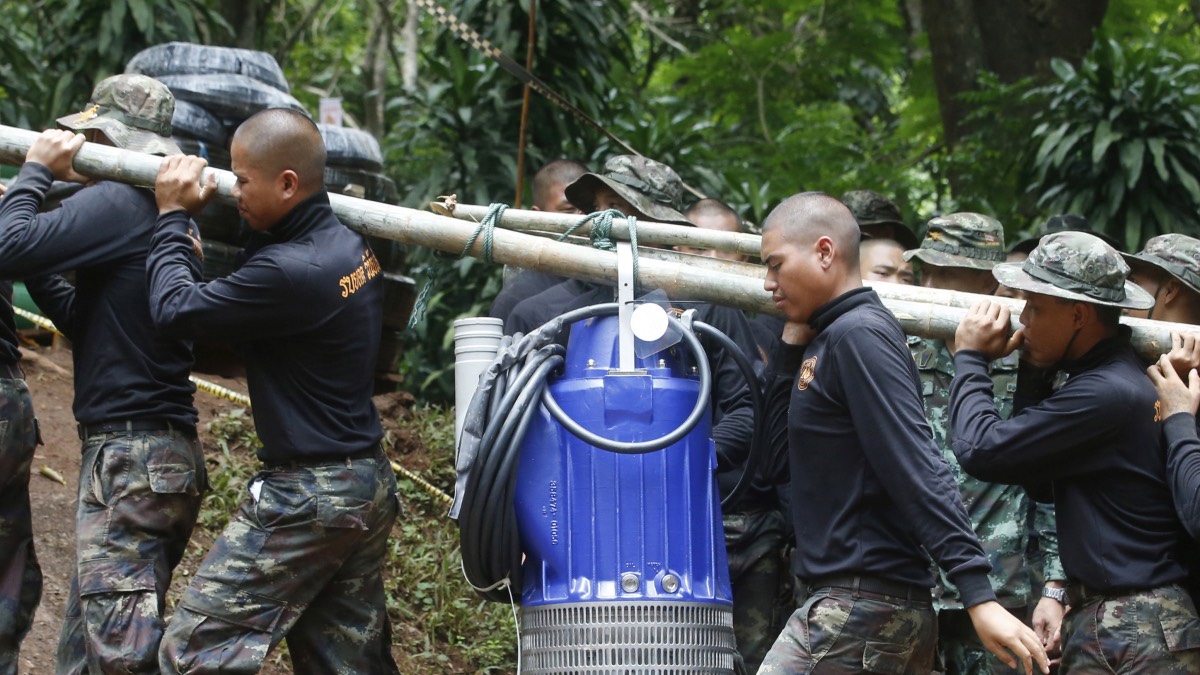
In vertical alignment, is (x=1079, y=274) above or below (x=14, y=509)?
above

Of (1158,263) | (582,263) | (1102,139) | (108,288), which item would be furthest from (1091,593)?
(1102,139)

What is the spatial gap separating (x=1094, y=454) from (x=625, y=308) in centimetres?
142

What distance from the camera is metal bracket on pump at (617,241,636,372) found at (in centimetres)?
418

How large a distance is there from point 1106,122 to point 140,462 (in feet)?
19.4

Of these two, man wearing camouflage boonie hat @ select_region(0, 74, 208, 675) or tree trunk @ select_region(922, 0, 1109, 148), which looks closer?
man wearing camouflage boonie hat @ select_region(0, 74, 208, 675)

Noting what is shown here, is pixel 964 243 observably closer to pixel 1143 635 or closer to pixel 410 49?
pixel 1143 635

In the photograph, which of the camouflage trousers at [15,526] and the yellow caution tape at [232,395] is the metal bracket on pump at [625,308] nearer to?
the camouflage trousers at [15,526]

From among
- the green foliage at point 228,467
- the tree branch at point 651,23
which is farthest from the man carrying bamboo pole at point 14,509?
the tree branch at point 651,23

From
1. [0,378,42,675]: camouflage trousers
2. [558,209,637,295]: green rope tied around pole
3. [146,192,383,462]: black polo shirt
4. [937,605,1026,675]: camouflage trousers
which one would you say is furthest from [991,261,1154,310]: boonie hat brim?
[0,378,42,675]: camouflage trousers

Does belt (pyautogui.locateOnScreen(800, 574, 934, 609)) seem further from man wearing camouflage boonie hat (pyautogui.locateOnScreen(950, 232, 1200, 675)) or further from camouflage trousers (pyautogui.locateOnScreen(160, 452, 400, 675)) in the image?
camouflage trousers (pyautogui.locateOnScreen(160, 452, 400, 675))

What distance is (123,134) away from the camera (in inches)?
195

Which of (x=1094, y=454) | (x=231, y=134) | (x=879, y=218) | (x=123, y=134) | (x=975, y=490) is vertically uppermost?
(x=123, y=134)

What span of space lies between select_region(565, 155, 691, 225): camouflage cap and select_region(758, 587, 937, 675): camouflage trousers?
88.7 inches

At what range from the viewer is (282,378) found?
4.55m
